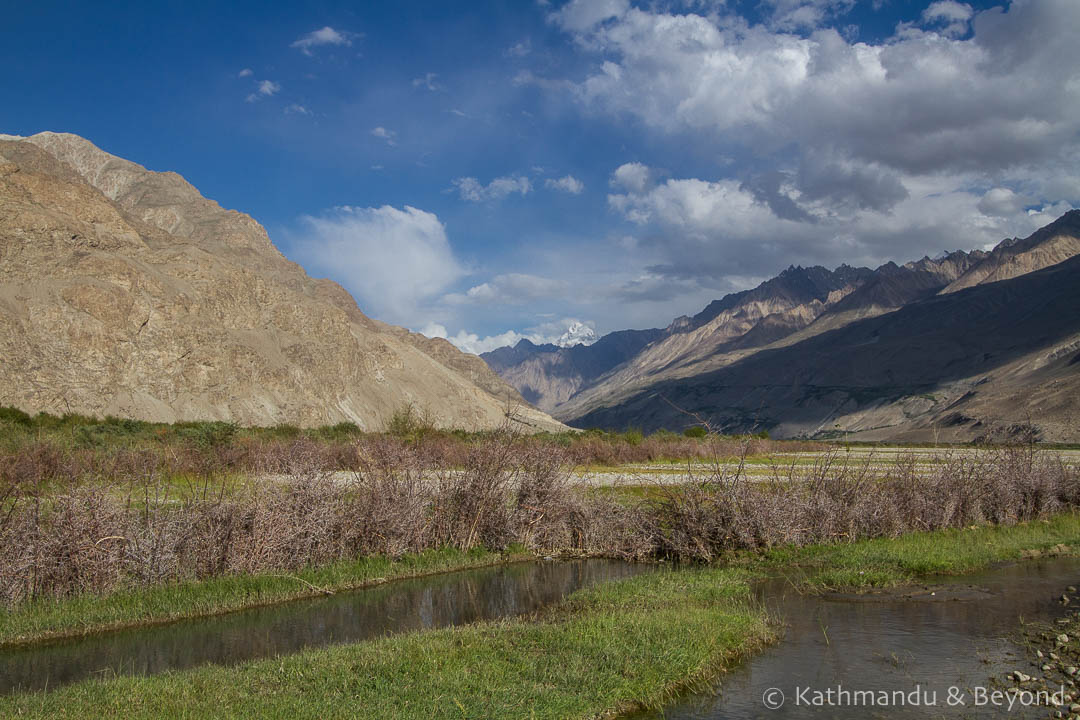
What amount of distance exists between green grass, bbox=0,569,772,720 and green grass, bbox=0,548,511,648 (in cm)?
393

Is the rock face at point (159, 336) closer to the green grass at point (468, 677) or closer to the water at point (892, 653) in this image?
the water at point (892, 653)

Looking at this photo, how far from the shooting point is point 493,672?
30.6 feet

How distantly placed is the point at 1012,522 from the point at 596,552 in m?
12.7

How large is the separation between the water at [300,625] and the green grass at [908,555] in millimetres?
3722

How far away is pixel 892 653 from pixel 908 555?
6826 millimetres

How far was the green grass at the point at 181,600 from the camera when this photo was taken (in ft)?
41.1

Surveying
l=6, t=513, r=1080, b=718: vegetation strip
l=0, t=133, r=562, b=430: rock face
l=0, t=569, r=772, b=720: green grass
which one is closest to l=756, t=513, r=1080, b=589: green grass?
l=6, t=513, r=1080, b=718: vegetation strip

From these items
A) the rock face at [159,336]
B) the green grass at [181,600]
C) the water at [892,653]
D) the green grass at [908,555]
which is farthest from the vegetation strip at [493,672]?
the rock face at [159,336]

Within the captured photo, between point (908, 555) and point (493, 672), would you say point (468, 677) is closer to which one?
point (493, 672)

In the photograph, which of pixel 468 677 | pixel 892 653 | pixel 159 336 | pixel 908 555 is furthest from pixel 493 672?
pixel 159 336

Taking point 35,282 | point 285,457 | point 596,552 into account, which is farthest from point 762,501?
point 35,282

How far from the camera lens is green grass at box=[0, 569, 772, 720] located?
825 cm

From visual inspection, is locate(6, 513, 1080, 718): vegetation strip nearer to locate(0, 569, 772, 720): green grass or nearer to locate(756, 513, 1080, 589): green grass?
locate(0, 569, 772, 720): green grass

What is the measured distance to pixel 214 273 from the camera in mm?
102625
